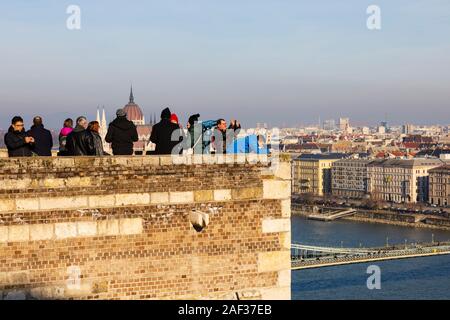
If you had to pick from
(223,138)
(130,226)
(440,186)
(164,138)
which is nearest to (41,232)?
(130,226)

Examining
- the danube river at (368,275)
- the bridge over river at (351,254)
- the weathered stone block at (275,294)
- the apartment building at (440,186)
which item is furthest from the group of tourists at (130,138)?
the apartment building at (440,186)

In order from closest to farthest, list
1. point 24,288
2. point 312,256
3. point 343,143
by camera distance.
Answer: point 24,288 → point 312,256 → point 343,143

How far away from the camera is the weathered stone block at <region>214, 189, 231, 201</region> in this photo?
532 cm

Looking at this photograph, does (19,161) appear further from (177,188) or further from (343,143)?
(343,143)

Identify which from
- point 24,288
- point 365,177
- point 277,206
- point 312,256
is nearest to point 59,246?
point 24,288

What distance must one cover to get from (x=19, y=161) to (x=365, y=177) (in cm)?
9496

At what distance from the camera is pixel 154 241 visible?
5.08m

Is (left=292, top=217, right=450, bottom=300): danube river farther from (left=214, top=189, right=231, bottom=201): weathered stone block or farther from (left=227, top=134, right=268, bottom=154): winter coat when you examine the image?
(left=214, top=189, right=231, bottom=201): weathered stone block

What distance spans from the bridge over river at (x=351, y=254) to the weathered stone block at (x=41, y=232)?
39.9 meters

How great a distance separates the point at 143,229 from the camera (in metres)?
5.05

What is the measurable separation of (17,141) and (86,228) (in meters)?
0.91

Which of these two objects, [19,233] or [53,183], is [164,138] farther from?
[19,233]

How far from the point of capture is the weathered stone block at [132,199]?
5.03 metres

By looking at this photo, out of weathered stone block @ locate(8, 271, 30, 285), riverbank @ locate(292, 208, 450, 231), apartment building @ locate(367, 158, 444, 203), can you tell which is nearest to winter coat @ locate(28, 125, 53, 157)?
weathered stone block @ locate(8, 271, 30, 285)
